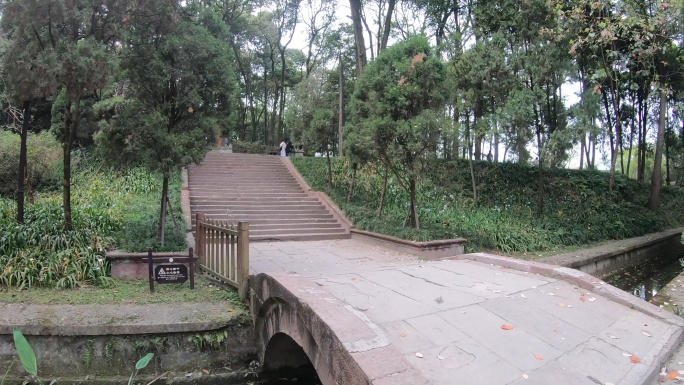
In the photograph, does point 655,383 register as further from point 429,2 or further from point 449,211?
point 429,2

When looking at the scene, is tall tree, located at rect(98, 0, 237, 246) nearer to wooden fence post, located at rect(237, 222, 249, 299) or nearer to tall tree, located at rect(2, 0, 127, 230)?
tall tree, located at rect(2, 0, 127, 230)

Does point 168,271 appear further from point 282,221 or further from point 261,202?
point 261,202

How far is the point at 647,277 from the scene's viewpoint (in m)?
10.6

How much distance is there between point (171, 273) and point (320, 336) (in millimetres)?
2968

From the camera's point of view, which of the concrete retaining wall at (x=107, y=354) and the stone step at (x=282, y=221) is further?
the stone step at (x=282, y=221)

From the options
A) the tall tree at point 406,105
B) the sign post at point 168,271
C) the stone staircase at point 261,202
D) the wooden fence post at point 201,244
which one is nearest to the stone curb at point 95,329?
the sign post at point 168,271

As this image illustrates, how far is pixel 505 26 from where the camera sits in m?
11.4

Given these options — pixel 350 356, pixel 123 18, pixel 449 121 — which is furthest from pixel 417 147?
pixel 350 356

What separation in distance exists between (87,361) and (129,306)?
0.73 metres

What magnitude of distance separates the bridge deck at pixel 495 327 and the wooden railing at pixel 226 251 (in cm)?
100

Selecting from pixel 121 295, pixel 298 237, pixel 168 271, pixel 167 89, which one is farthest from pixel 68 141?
pixel 298 237

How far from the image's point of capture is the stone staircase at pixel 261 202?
10.4m

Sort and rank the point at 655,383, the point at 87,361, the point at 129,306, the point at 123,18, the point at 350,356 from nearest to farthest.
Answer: the point at 350,356, the point at 655,383, the point at 87,361, the point at 129,306, the point at 123,18

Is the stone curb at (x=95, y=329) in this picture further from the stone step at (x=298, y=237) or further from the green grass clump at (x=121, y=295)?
the stone step at (x=298, y=237)
